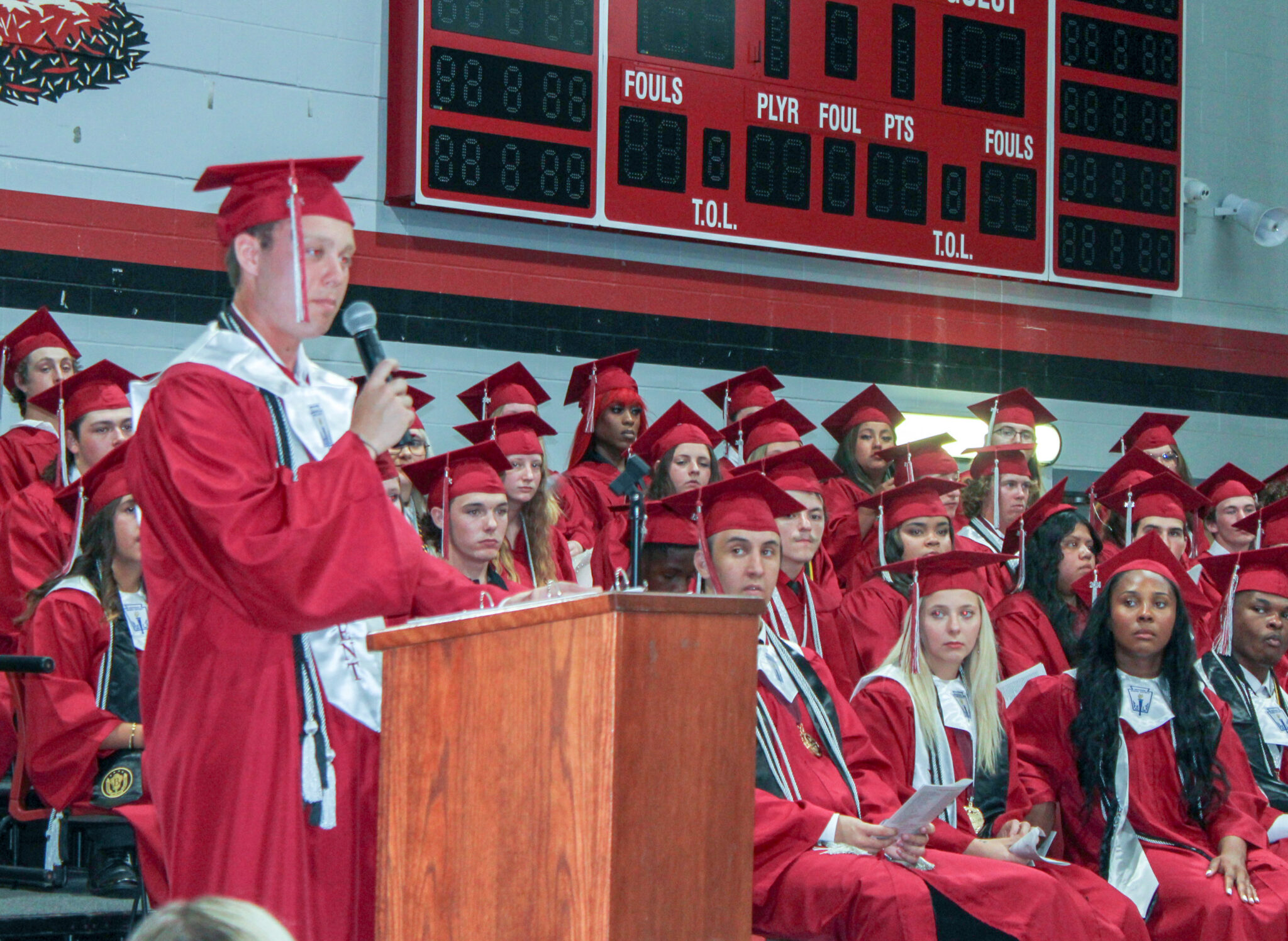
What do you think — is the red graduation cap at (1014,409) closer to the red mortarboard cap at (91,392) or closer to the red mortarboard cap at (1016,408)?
the red mortarboard cap at (1016,408)

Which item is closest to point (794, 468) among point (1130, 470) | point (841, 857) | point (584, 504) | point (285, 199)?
point (584, 504)

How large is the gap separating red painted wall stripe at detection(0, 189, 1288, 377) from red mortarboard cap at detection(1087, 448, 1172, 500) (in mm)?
1758

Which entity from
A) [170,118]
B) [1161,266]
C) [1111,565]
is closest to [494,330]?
[170,118]

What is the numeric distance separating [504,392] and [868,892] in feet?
11.9

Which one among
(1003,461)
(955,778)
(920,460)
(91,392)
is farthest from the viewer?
(1003,461)

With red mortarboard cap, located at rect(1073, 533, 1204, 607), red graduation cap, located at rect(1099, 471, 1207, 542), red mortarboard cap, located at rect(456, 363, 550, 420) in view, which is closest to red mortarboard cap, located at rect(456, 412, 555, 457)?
red mortarboard cap, located at rect(456, 363, 550, 420)

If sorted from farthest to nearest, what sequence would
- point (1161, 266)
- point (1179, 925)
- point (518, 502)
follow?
point (1161, 266)
point (518, 502)
point (1179, 925)

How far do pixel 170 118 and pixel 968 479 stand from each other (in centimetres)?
387

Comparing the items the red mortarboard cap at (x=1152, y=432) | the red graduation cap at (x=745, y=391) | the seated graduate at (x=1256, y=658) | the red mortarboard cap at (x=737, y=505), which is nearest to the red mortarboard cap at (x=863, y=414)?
the red graduation cap at (x=745, y=391)

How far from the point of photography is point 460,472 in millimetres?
5070

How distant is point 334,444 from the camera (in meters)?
2.19

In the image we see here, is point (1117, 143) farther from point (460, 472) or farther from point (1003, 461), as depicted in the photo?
point (460, 472)

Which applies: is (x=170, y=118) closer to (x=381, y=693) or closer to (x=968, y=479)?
(x=968, y=479)

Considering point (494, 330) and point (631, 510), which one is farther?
point (494, 330)
